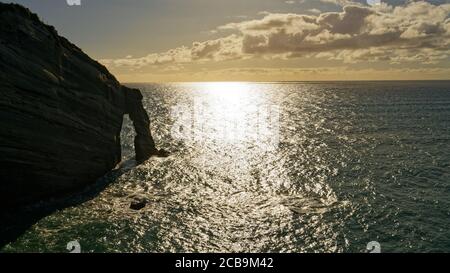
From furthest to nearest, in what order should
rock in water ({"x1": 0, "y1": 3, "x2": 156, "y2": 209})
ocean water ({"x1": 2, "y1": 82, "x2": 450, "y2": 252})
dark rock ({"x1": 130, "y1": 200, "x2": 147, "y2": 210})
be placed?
1. dark rock ({"x1": 130, "y1": 200, "x2": 147, "y2": 210})
2. rock in water ({"x1": 0, "y1": 3, "x2": 156, "y2": 209})
3. ocean water ({"x1": 2, "y1": 82, "x2": 450, "y2": 252})

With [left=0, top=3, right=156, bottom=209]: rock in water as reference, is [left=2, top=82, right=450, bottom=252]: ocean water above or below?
below

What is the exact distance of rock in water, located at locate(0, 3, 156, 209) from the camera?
134ft

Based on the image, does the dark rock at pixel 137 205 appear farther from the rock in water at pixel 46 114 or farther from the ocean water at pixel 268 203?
the rock in water at pixel 46 114

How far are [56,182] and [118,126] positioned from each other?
16.4 m

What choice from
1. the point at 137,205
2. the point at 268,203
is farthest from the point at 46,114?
the point at 268,203

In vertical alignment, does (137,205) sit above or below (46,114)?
below

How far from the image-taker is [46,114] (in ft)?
146

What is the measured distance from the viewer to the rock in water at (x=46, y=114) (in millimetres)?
40938

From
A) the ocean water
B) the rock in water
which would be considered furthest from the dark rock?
the rock in water

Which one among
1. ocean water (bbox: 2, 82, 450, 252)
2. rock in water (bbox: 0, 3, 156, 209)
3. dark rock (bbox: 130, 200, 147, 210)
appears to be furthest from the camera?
dark rock (bbox: 130, 200, 147, 210)

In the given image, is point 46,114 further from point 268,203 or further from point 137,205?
point 268,203

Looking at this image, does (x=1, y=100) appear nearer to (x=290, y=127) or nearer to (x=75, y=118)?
(x=75, y=118)

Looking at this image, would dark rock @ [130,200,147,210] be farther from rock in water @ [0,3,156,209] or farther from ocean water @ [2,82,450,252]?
rock in water @ [0,3,156,209]
